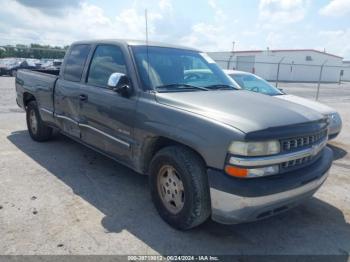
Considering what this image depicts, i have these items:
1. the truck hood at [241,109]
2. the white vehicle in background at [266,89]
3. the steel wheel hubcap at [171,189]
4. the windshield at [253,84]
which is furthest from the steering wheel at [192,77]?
the windshield at [253,84]

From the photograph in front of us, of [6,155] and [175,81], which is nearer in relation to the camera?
[175,81]

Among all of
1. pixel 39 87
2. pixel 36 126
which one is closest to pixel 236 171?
pixel 39 87

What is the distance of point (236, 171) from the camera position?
9.06ft

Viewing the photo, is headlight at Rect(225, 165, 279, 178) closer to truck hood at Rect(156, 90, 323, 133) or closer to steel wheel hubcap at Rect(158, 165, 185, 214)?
truck hood at Rect(156, 90, 323, 133)

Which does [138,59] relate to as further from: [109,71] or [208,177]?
[208,177]

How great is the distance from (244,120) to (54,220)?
224 cm

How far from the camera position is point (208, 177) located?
2885 mm

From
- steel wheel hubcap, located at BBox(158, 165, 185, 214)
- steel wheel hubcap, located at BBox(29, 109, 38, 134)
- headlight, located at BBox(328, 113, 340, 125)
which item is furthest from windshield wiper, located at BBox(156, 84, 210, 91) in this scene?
headlight, located at BBox(328, 113, 340, 125)

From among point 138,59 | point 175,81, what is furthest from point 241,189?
point 138,59

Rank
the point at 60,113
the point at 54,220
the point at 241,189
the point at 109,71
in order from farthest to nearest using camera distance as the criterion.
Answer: the point at 60,113
the point at 109,71
the point at 54,220
the point at 241,189

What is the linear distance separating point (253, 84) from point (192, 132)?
5491 mm

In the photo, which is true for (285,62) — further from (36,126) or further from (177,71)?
(177,71)

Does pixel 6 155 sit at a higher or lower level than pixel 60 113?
lower

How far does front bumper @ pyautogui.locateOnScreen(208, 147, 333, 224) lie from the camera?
2736mm
